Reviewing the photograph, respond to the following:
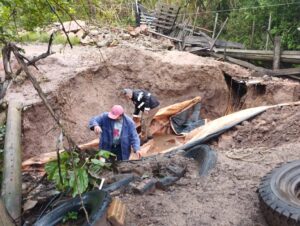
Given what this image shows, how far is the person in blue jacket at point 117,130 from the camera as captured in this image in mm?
7211

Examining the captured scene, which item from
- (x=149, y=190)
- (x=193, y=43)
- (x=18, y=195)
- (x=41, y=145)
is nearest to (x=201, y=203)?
(x=149, y=190)

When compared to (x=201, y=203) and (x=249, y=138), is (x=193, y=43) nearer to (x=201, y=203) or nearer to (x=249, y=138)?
(x=249, y=138)

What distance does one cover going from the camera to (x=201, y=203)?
437cm

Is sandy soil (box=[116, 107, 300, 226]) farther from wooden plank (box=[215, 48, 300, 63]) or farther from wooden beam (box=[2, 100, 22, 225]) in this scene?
wooden plank (box=[215, 48, 300, 63])

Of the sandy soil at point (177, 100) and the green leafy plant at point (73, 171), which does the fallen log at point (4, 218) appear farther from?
the sandy soil at point (177, 100)

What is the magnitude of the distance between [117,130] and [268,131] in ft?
8.83

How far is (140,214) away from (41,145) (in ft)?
18.5

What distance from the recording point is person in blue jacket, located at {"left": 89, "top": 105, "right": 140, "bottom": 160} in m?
7.21

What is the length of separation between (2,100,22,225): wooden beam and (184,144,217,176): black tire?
235 cm

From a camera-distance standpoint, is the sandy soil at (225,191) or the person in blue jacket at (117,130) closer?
the sandy soil at (225,191)

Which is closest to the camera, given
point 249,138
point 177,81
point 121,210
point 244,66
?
point 121,210

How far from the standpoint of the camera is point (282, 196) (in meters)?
3.99

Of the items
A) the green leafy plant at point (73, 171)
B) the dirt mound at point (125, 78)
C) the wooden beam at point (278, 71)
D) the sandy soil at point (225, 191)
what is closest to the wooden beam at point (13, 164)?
the green leafy plant at point (73, 171)

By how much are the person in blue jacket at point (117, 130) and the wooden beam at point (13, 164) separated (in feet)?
4.80
